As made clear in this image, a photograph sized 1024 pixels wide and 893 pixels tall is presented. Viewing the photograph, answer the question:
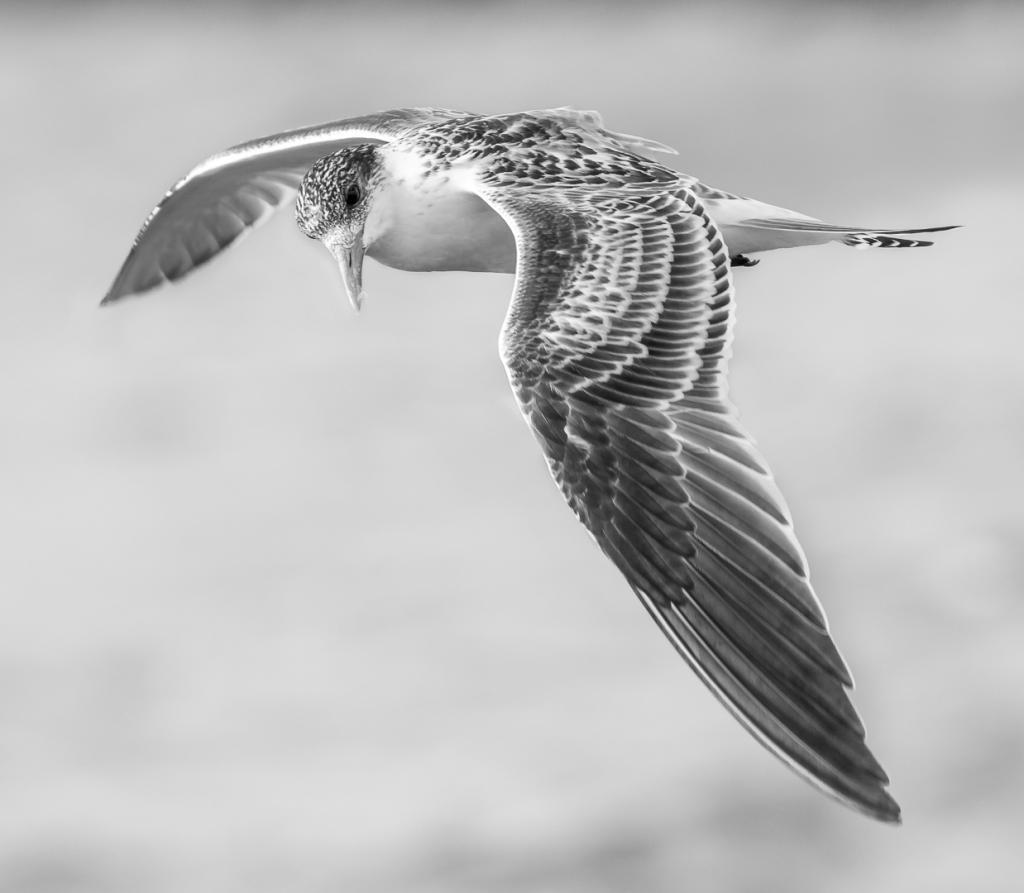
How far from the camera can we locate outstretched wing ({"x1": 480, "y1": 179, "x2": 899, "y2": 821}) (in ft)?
12.1

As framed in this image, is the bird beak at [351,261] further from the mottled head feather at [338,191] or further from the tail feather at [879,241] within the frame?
the tail feather at [879,241]

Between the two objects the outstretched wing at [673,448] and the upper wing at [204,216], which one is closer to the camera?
the outstretched wing at [673,448]

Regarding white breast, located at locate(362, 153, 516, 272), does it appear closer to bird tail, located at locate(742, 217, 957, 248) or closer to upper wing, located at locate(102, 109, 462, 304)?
bird tail, located at locate(742, 217, 957, 248)

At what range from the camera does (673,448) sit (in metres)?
4.12

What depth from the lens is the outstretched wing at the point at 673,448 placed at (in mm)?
3676

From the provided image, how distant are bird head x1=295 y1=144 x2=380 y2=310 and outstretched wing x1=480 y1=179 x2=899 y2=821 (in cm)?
57

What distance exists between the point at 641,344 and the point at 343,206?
49.8 inches

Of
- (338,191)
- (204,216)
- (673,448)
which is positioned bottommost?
(204,216)

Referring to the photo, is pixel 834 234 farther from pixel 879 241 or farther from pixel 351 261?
pixel 351 261

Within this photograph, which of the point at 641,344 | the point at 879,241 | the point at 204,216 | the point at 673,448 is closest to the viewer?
the point at 673,448

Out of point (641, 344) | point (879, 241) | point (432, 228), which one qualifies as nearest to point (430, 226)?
point (432, 228)

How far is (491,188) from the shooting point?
4.76 meters

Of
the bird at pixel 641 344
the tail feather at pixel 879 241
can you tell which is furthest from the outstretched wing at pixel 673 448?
the tail feather at pixel 879 241

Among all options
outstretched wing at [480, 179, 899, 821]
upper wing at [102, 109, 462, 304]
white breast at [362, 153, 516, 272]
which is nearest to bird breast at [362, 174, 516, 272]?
white breast at [362, 153, 516, 272]
